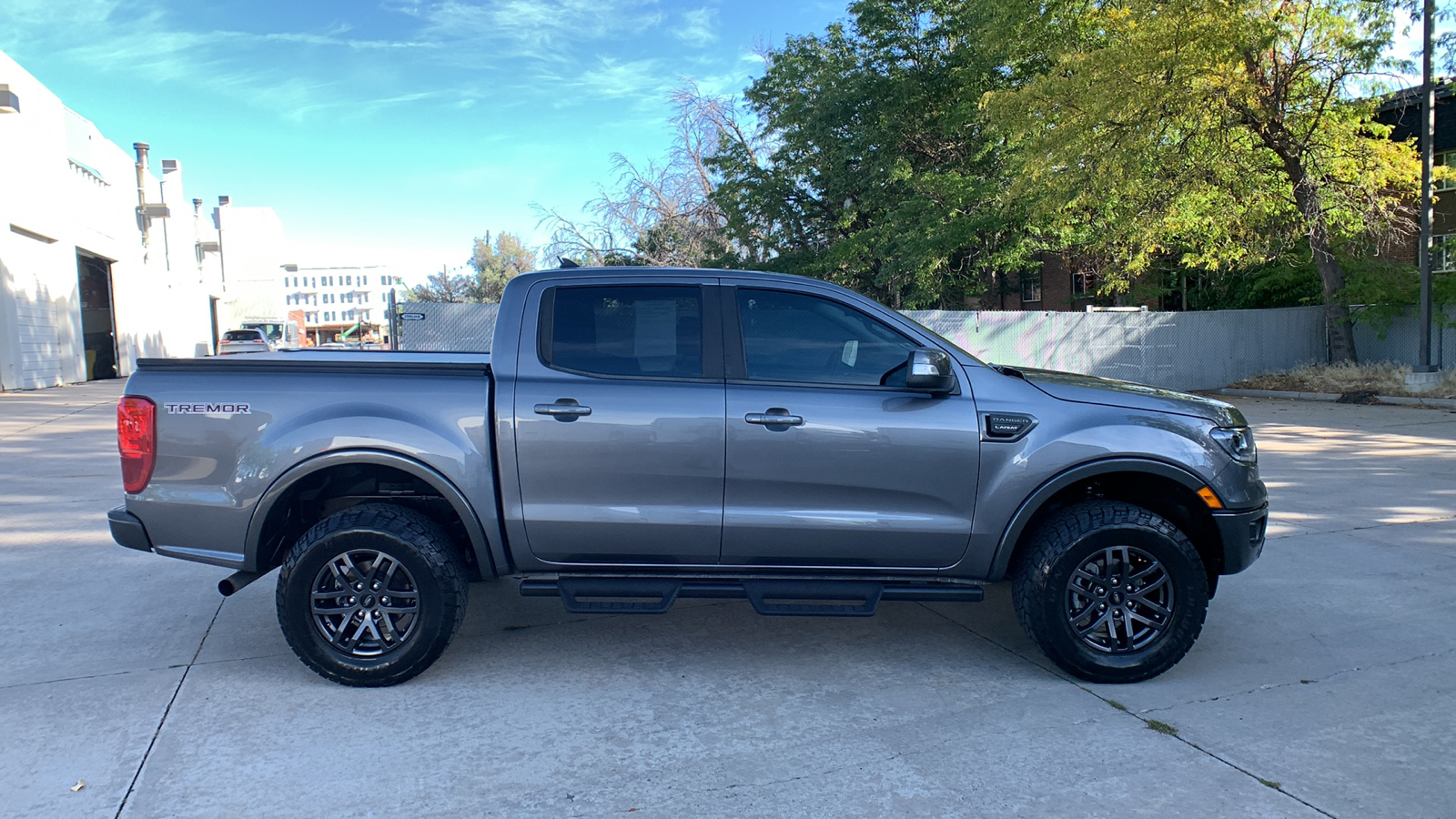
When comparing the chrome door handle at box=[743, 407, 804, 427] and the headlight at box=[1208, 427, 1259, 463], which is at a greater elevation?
the chrome door handle at box=[743, 407, 804, 427]

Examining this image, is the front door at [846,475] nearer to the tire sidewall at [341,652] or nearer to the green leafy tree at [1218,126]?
the tire sidewall at [341,652]

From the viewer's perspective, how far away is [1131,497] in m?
4.57

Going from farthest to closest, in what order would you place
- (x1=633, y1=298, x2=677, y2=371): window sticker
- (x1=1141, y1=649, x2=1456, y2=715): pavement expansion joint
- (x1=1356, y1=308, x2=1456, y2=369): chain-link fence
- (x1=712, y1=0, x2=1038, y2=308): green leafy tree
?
(x1=712, y1=0, x2=1038, y2=308): green leafy tree
(x1=1356, y1=308, x2=1456, y2=369): chain-link fence
(x1=633, y1=298, x2=677, y2=371): window sticker
(x1=1141, y1=649, x2=1456, y2=715): pavement expansion joint

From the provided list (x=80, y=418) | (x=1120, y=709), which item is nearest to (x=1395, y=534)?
(x=1120, y=709)

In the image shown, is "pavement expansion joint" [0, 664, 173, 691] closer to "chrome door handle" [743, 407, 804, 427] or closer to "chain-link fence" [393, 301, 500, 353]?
"chrome door handle" [743, 407, 804, 427]

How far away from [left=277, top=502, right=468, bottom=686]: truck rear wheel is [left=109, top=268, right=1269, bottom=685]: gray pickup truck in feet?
0.04

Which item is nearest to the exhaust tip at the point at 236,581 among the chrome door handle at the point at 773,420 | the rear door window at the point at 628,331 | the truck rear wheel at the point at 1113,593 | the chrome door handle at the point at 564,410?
the chrome door handle at the point at 564,410

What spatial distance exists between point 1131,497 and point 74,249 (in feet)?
95.6

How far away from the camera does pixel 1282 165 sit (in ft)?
65.3

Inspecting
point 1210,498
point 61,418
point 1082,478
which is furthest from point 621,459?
point 61,418

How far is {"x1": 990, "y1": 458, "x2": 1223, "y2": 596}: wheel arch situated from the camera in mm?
4184

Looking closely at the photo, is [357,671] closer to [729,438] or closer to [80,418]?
[729,438]

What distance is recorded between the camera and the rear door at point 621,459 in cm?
413

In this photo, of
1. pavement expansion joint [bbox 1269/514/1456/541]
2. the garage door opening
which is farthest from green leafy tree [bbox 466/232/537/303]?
pavement expansion joint [bbox 1269/514/1456/541]
